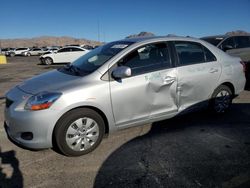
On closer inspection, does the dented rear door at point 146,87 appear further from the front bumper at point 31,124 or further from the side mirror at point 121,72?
the front bumper at point 31,124

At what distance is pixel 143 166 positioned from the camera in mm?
3295

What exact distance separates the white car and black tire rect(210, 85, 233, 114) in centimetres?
1710

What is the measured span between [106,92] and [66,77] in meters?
0.75

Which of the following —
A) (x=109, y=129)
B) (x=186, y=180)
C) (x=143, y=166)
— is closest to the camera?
(x=186, y=180)

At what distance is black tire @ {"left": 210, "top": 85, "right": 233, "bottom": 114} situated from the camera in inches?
193

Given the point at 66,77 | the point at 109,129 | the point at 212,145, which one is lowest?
the point at 212,145

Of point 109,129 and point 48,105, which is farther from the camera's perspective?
point 109,129

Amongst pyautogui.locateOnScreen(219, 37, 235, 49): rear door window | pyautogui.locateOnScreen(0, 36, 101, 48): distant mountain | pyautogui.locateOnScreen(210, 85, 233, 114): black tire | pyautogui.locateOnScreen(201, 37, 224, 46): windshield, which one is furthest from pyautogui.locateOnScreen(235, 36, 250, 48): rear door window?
pyautogui.locateOnScreen(0, 36, 101, 48): distant mountain

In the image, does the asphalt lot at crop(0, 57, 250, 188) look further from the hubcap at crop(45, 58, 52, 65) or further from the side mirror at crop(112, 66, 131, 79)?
the hubcap at crop(45, 58, 52, 65)

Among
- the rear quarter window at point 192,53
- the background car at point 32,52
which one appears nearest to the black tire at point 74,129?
the rear quarter window at point 192,53

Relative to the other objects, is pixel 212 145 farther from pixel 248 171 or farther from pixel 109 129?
pixel 109 129

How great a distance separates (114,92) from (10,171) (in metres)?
1.74

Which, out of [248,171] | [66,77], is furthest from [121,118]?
[248,171]

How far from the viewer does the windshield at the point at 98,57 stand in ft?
13.1
